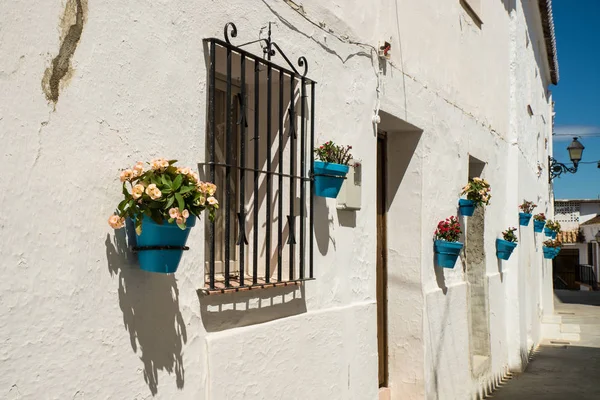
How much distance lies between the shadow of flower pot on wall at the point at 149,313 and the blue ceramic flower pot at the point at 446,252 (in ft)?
11.1

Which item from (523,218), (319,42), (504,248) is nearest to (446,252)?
(319,42)

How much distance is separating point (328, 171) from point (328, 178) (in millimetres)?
42

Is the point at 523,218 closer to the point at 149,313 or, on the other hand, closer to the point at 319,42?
the point at 319,42

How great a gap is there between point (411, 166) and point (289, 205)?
7.12 feet

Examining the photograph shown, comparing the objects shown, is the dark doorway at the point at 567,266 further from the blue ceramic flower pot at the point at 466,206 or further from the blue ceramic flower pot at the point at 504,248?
the blue ceramic flower pot at the point at 466,206

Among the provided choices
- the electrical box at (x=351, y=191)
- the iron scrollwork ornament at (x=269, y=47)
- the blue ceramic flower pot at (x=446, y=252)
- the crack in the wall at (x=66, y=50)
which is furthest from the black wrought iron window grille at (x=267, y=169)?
the blue ceramic flower pot at (x=446, y=252)

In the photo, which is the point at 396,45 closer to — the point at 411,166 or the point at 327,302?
the point at 411,166

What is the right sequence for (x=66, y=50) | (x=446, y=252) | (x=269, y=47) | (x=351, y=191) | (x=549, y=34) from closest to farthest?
(x=66, y=50)
(x=269, y=47)
(x=351, y=191)
(x=446, y=252)
(x=549, y=34)

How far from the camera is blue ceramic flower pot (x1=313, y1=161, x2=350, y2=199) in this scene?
142 inches

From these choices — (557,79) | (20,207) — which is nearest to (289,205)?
(20,207)

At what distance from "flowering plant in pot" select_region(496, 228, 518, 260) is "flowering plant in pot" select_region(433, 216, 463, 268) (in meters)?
2.44

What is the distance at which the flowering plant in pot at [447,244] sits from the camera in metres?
5.59

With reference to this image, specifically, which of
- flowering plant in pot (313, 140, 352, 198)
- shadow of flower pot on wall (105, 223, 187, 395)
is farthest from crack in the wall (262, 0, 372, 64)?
shadow of flower pot on wall (105, 223, 187, 395)

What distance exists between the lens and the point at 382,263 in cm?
551
